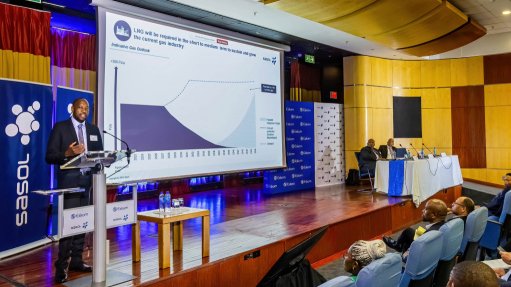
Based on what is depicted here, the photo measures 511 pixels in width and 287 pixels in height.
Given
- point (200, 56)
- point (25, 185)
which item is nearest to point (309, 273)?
point (25, 185)

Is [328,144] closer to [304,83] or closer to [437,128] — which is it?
[304,83]

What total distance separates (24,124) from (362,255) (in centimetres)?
358

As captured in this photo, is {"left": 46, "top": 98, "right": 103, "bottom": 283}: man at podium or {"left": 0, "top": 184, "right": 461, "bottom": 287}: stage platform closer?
{"left": 46, "top": 98, "right": 103, "bottom": 283}: man at podium

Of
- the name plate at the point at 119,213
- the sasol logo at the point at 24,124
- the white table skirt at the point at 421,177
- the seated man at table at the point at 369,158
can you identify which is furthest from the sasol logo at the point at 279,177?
the name plate at the point at 119,213

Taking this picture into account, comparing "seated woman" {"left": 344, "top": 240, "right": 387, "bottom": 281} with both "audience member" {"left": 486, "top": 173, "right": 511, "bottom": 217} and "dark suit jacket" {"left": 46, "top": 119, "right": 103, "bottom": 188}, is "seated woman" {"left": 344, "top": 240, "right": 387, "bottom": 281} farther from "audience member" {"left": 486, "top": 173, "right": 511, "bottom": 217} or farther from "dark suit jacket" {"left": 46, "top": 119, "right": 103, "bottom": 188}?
"audience member" {"left": 486, "top": 173, "right": 511, "bottom": 217}

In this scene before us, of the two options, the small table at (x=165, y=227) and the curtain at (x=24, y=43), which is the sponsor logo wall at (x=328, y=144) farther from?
the small table at (x=165, y=227)

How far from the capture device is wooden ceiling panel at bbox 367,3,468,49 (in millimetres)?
6851

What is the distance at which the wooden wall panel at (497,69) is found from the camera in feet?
33.6

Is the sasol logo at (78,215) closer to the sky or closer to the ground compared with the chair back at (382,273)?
closer to the sky

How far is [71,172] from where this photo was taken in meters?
3.23

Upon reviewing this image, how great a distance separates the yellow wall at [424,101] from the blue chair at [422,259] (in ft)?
26.1

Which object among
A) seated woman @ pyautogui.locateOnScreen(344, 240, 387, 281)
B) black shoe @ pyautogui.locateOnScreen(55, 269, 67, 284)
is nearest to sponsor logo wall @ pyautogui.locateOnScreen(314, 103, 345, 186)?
black shoe @ pyautogui.locateOnScreen(55, 269, 67, 284)

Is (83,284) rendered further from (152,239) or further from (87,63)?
(87,63)

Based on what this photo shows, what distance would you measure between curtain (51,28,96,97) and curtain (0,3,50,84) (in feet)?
3.59
